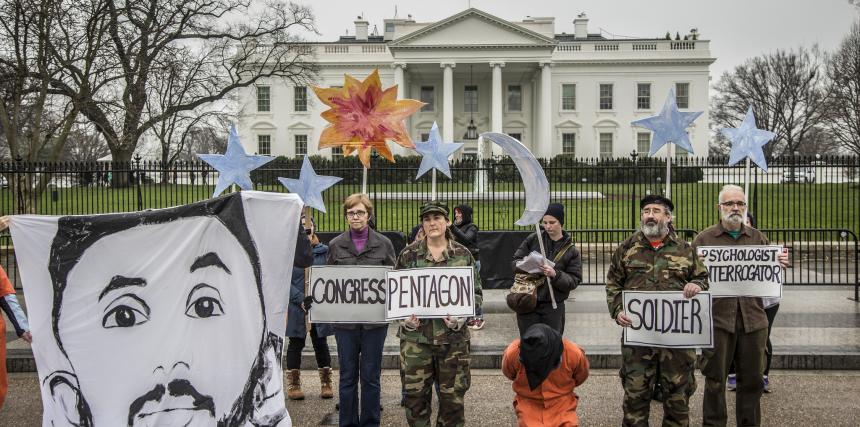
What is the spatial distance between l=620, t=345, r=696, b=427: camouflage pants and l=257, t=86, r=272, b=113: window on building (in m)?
53.3

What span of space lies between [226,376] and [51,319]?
129 cm

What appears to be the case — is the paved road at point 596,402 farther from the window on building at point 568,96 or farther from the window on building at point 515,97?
the window on building at point 515,97

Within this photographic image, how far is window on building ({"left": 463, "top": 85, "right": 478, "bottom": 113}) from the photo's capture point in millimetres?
55344

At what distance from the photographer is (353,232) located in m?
5.75

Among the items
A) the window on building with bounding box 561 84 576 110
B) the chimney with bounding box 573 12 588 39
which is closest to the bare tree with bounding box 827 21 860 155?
the window on building with bounding box 561 84 576 110

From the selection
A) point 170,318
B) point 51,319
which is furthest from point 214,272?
point 51,319

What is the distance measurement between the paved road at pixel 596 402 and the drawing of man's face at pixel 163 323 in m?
1.28

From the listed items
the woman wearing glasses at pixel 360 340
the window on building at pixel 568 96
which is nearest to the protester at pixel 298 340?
the woman wearing glasses at pixel 360 340

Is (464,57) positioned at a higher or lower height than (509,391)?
higher

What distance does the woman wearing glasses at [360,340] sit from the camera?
5.37m

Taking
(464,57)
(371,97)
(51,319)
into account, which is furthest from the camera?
(464,57)

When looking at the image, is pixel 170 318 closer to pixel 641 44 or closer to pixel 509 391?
pixel 509 391

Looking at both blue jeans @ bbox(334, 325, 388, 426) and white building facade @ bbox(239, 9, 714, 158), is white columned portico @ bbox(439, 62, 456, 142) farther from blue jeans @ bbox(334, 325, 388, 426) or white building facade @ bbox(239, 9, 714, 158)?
blue jeans @ bbox(334, 325, 388, 426)

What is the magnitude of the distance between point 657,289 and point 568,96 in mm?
52809
